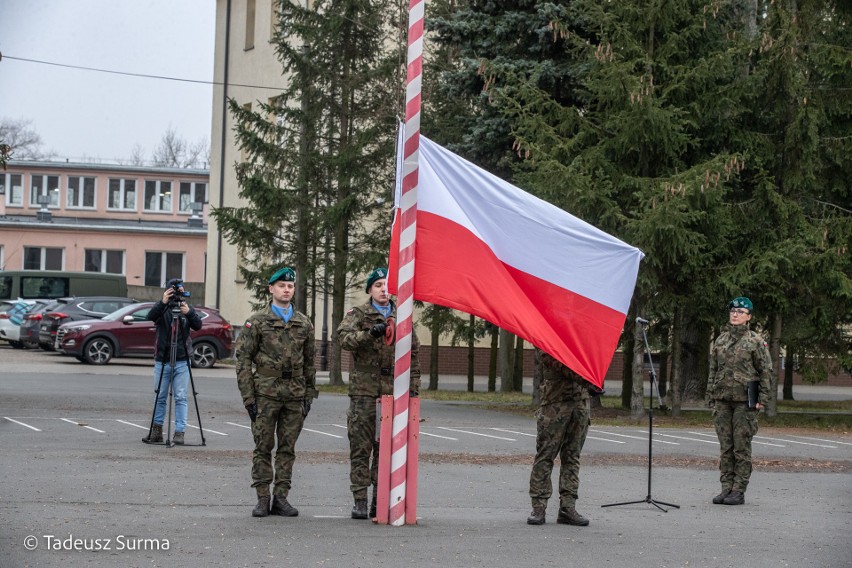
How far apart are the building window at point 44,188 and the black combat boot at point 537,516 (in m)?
79.5

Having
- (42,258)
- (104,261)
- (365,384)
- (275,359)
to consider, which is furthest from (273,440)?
(42,258)

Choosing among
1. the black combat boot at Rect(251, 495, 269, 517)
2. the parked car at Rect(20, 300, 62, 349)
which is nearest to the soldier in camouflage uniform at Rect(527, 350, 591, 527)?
the black combat boot at Rect(251, 495, 269, 517)

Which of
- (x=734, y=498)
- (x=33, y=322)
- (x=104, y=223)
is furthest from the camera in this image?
(x=104, y=223)

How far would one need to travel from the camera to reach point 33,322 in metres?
40.2

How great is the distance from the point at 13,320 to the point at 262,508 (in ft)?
113

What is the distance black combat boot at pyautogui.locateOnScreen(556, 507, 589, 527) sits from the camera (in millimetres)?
10539

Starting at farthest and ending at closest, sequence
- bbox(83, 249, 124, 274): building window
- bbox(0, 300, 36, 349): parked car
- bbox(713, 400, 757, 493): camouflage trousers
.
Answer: bbox(83, 249, 124, 274): building window < bbox(0, 300, 36, 349): parked car < bbox(713, 400, 757, 493): camouflage trousers

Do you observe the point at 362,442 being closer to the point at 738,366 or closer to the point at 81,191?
the point at 738,366

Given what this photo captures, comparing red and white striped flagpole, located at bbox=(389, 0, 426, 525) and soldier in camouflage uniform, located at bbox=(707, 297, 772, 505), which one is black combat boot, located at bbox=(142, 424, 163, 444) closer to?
red and white striped flagpole, located at bbox=(389, 0, 426, 525)

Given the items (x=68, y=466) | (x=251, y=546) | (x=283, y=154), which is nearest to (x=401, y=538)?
(x=251, y=546)

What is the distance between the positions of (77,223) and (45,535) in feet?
221

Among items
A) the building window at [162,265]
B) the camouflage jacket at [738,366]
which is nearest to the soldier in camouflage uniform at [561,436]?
the camouflage jacket at [738,366]

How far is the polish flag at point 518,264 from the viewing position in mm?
10359

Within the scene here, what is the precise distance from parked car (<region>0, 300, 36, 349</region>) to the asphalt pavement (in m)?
22.1
